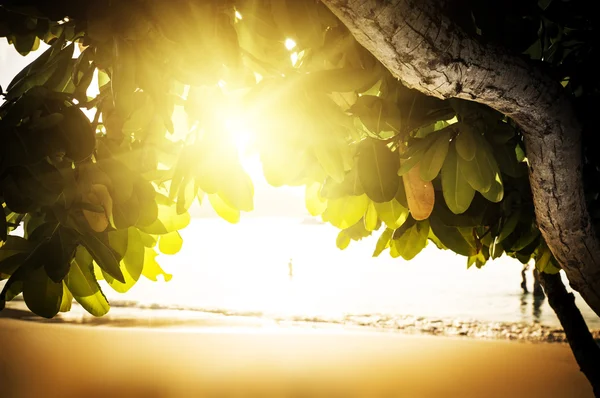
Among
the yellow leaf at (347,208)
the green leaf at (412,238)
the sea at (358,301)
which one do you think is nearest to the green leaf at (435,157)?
the yellow leaf at (347,208)

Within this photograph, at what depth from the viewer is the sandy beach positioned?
770cm

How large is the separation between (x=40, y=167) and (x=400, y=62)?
816mm

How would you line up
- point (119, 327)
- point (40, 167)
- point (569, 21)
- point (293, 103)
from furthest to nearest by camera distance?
point (119, 327) → point (569, 21) → point (293, 103) → point (40, 167)

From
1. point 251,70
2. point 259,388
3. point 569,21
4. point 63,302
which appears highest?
point 569,21

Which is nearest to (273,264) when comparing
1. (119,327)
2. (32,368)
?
(119,327)

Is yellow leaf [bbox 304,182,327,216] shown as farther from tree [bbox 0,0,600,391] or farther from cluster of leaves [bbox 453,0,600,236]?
cluster of leaves [bbox 453,0,600,236]

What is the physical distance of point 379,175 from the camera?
1.19 meters

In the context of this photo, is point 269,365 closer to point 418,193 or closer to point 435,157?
point 418,193

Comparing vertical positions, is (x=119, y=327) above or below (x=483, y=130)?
below

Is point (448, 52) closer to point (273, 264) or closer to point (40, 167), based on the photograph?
point (40, 167)

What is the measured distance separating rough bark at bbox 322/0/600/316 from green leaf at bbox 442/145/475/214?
0.55 ft

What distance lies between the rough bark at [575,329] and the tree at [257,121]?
1668 millimetres

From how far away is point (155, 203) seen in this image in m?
1.01

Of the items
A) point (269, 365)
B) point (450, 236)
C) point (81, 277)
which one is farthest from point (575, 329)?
point (269, 365)
